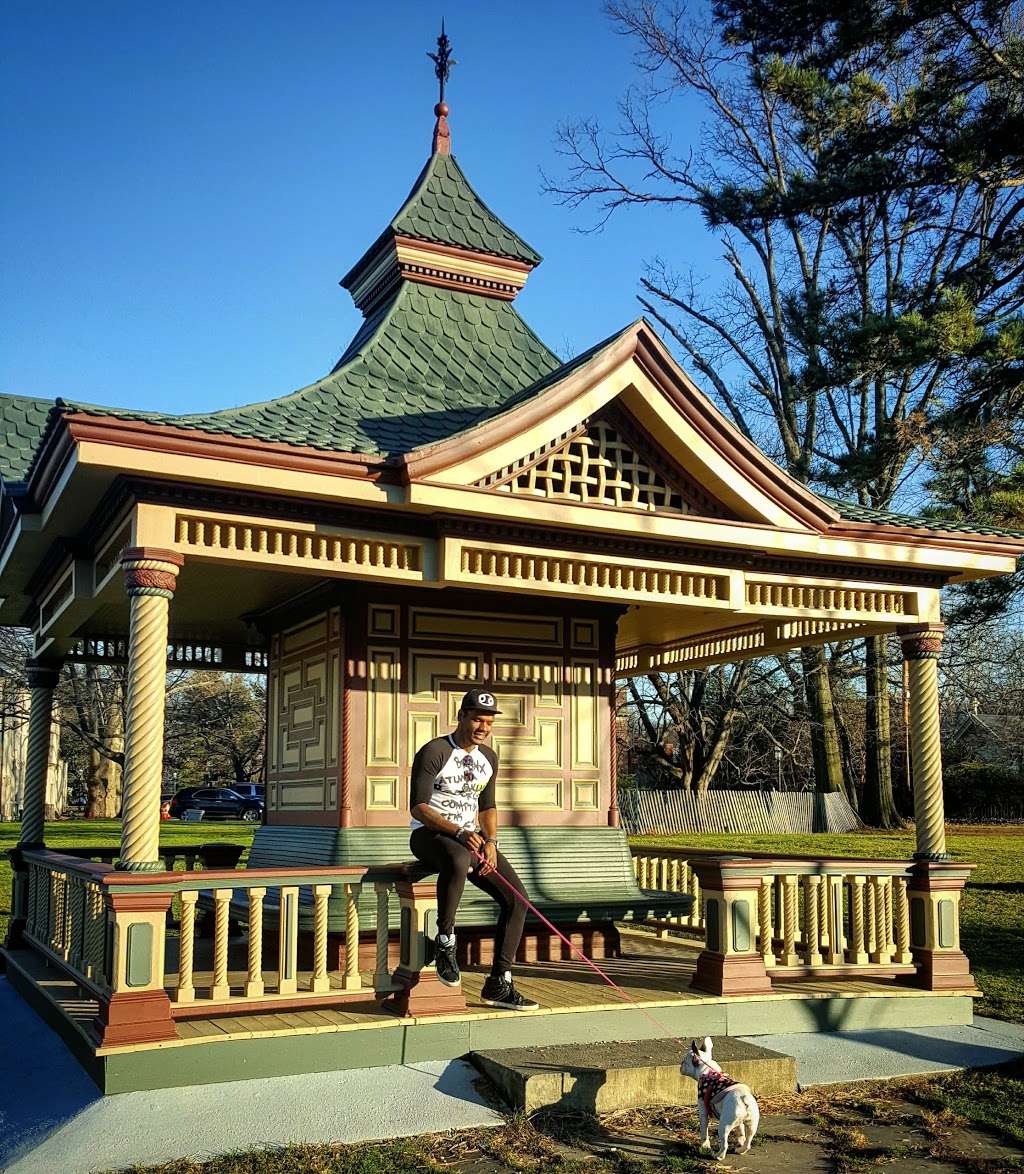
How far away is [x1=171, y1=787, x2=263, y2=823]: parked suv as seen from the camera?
42.9 meters

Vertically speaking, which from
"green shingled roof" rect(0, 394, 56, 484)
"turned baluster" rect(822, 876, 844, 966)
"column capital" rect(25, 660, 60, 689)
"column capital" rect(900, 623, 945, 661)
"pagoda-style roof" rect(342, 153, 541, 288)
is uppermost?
"pagoda-style roof" rect(342, 153, 541, 288)

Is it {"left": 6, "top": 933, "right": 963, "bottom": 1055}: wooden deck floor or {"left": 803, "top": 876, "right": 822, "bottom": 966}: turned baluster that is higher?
{"left": 803, "top": 876, "right": 822, "bottom": 966}: turned baluster

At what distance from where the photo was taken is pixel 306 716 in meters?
10.5

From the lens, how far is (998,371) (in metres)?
11.9

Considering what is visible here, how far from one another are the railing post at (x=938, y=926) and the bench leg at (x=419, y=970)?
376 cm

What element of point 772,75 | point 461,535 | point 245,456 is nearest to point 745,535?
point 461,535

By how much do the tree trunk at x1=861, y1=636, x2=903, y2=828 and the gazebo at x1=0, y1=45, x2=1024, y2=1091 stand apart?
20616mm

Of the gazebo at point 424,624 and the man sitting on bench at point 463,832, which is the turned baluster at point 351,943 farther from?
the man sitting on bench at point 463,832

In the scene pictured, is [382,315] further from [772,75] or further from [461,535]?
[772,75]

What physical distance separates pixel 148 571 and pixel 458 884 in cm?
261

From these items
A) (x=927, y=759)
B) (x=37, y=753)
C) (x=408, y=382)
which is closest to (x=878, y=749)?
(x=927, y=759)

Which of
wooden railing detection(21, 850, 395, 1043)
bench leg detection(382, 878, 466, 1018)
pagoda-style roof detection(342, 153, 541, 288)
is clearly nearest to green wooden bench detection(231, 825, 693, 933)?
wooden railing detection(21, 850, 395, 1043)

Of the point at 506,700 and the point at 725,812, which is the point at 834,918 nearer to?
the point at 506,700

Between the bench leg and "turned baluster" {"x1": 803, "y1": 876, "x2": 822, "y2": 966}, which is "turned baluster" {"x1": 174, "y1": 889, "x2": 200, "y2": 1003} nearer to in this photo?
the bench leg
